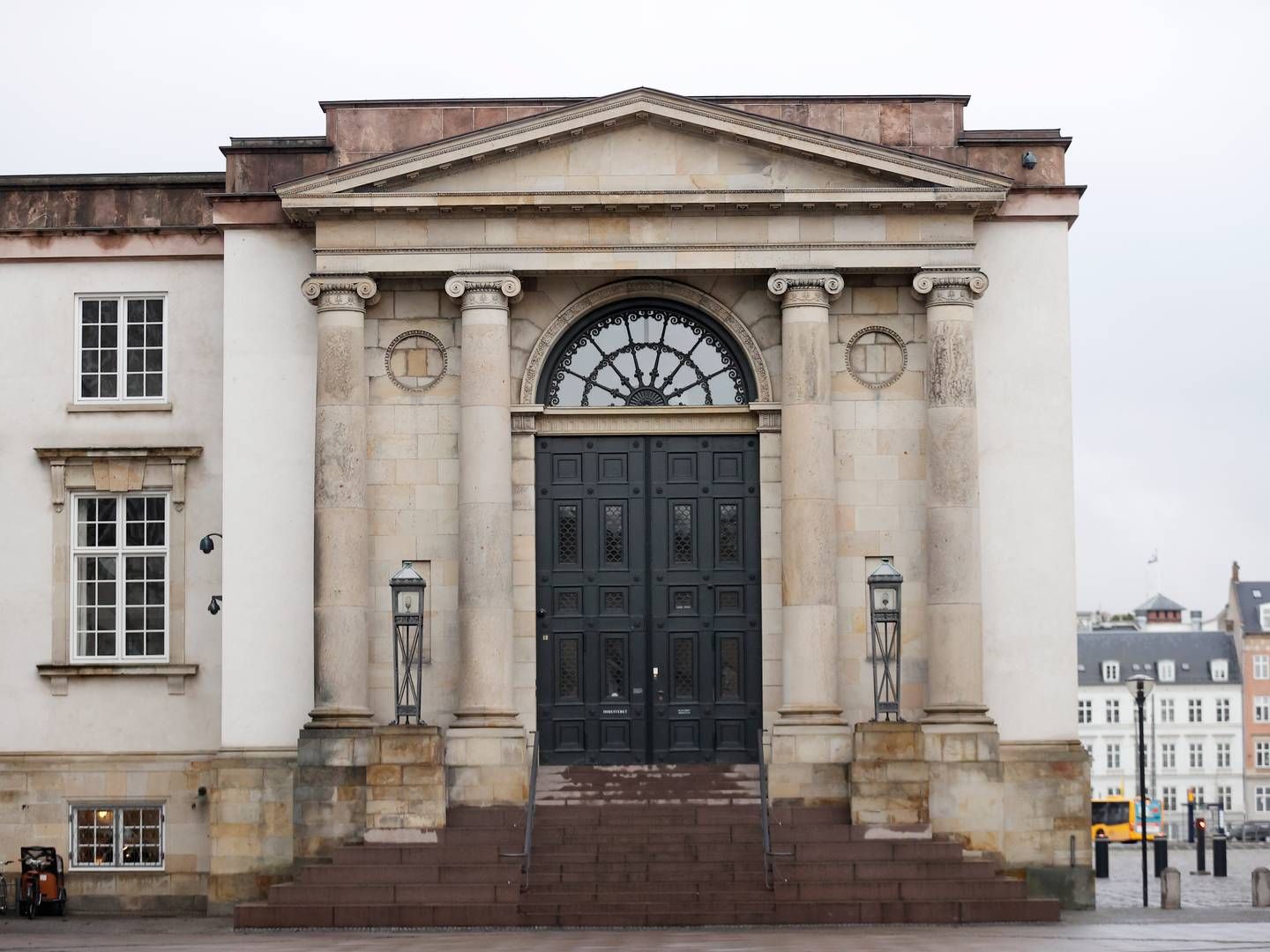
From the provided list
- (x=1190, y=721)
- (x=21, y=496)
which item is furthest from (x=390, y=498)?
(x=1190, y=721)

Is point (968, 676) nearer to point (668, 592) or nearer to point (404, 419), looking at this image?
point (668, 592)

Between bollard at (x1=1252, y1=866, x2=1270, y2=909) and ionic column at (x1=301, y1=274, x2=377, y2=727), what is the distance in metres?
12.0

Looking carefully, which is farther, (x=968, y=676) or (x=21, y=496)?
(x=21, y=496)

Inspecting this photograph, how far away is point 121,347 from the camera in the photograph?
29375mm

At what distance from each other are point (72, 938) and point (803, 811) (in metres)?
8.78

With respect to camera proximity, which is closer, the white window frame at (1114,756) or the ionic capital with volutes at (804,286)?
the ionic capital with volutes at (804,286)

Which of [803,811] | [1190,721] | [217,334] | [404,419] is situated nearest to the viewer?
[803,811]

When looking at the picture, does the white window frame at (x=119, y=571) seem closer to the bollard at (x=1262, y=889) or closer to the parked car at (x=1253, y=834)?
the bollard at (x=1262, y=889)

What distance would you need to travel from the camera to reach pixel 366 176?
26.8 metres

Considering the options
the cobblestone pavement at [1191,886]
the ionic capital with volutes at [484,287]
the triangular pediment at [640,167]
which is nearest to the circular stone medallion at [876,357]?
the triangular pediment at [640,167]

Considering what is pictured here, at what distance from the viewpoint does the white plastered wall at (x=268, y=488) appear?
90.3 feet

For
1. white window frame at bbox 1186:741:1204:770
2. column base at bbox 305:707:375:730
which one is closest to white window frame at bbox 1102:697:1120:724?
white window frame at bbox 1186:741:1204:770

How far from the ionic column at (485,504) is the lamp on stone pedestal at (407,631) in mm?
579

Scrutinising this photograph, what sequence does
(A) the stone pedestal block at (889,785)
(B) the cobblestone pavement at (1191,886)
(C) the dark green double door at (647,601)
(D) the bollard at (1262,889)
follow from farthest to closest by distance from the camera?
(B) the cobblestone pavement at (1191,886)
(D) the bollard at (1262,889)
(C) the dark green double door at (647,601)
(A) the stone pedestal block at (889,785)
